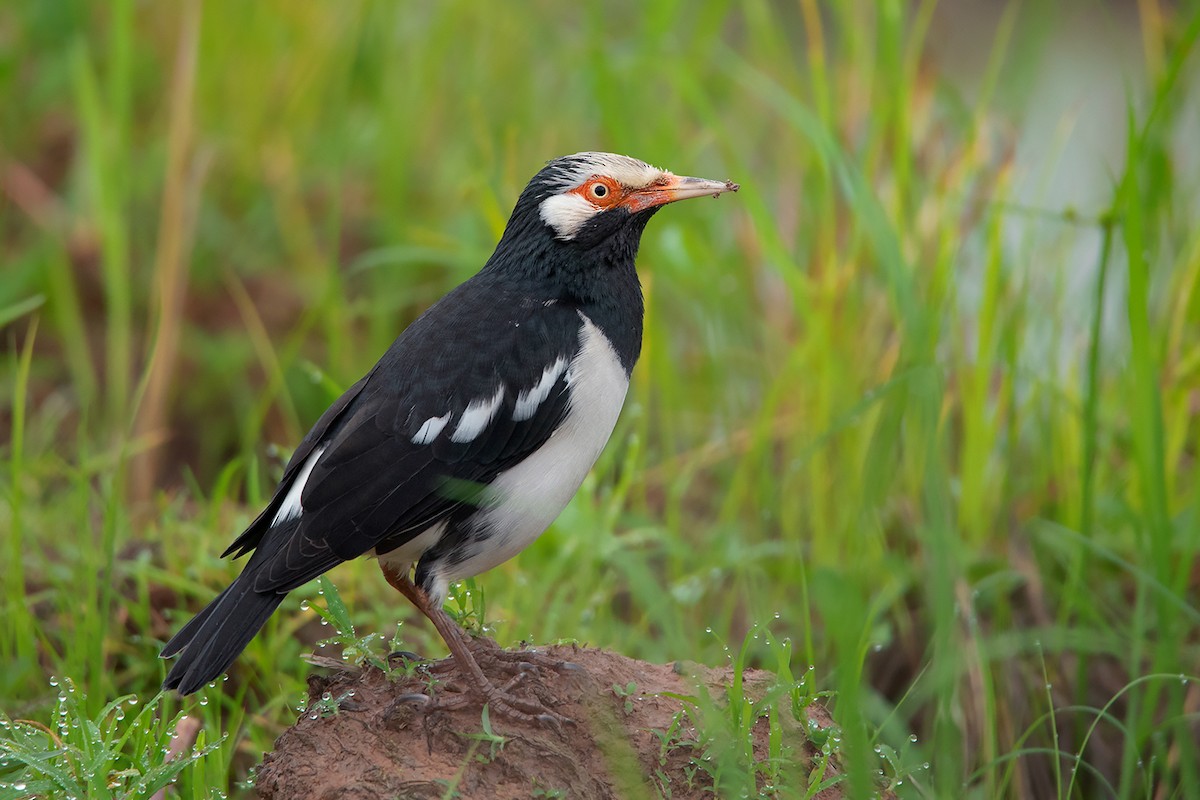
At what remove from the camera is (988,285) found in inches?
172

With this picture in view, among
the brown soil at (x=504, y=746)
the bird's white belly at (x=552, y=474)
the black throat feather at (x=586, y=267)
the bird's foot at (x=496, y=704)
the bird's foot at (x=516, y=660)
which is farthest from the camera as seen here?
the black throat feather at (x=586, y=267)

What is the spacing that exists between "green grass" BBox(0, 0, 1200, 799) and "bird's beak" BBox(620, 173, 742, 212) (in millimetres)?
585

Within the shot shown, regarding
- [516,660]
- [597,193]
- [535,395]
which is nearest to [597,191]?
[597,193]

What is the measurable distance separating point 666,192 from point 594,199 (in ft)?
0.64

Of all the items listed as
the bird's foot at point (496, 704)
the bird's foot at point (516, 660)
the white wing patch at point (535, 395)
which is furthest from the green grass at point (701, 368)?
the white wing patch at point (535, 395)

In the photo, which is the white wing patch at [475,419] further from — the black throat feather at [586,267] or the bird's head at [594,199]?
the bird's head at [594,199]

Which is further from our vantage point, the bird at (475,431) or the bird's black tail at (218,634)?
the bird at (475,431)

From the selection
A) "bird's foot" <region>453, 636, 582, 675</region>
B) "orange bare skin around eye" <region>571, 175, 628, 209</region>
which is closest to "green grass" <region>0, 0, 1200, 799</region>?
"bird's foot" <region>453, 636, 582, 675</region>

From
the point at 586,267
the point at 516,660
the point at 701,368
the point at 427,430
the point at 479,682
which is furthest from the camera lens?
the point at 701,368

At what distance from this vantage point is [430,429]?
338 cm

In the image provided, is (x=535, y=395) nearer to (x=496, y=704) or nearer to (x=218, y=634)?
(x=496, y=704)

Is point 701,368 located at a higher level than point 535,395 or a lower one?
lower

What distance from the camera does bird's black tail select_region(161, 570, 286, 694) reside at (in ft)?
9.97

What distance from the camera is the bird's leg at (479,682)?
302 centimetres
